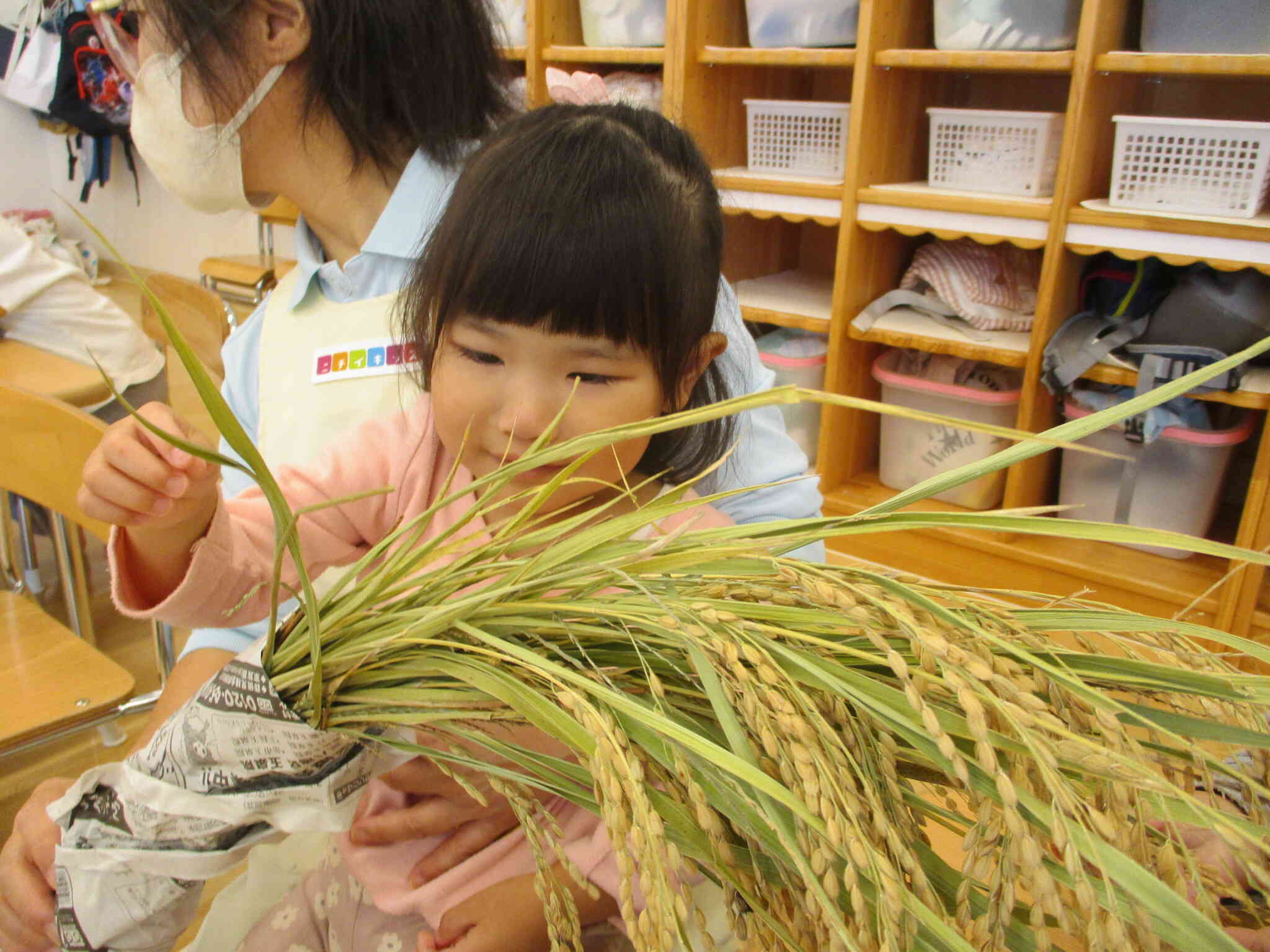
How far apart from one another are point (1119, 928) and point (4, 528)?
2513 mm

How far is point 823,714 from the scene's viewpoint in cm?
40

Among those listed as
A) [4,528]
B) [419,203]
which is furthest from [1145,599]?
[4,528]

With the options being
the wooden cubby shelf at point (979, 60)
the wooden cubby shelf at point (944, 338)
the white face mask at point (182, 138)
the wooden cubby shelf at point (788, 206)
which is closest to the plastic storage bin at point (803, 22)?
the wooden cubby shelf at point (979, 60)

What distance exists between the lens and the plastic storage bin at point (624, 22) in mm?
2678

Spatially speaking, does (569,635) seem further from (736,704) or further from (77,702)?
(77,702)

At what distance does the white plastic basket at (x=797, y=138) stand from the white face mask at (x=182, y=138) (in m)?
1.69

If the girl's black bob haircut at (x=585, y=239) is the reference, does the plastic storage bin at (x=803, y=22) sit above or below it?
above

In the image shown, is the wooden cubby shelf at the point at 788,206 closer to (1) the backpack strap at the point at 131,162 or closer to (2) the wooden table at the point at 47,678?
(2) the wooden table at the point at 47,678

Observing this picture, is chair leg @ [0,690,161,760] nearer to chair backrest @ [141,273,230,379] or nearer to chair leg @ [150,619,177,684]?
chair leg @ [150,619,177,684]

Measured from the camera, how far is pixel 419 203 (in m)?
1.20

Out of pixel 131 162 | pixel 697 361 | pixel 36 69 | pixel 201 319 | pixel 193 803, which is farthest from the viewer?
pixel 131 162

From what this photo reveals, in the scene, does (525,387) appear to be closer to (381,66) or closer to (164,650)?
(381,66)

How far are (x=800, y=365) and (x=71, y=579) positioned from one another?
6.15 ft

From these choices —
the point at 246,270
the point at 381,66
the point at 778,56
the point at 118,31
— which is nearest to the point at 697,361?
the point at 381,66
